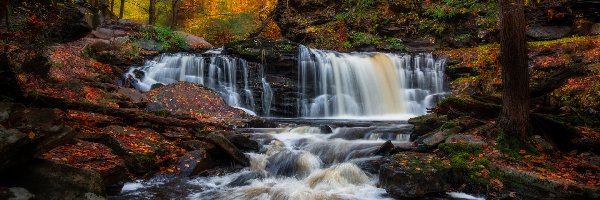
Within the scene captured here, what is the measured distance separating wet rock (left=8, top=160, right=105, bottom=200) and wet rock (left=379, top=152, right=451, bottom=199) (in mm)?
4319

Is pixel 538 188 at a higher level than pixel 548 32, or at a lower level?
lower

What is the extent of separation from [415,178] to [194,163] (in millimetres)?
4096

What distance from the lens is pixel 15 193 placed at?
13.9 ft

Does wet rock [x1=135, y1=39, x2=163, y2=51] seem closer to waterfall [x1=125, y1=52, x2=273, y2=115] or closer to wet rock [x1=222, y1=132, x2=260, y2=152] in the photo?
waterfall [x1=125, y1=52, x2=273, y2=115]

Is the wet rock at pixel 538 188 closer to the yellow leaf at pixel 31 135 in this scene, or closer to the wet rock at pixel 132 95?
the yellow leaf at pixel 31 135

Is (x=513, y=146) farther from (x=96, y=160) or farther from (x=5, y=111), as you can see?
(x=5, y=111)

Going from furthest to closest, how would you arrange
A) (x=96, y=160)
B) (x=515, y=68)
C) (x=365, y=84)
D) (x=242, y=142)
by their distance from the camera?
(x=365, y=84), (x=242, y=142), (x=515, y=68), (x=96, y=160)

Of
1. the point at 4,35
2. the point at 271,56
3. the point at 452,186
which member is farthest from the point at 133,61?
the point at 452,186

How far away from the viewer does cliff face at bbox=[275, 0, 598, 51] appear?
19656 mm

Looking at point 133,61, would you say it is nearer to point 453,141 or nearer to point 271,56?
point 271,56

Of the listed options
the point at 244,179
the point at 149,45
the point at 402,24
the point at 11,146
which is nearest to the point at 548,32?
the point at 402,24

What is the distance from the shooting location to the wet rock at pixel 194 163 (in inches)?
301

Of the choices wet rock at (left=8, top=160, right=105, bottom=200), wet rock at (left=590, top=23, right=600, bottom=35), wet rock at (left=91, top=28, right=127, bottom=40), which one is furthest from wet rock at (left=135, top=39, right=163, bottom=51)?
wet rock at (left=590, top=23, right=600, bottom=35)

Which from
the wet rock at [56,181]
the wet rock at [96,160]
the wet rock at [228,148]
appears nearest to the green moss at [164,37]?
the wet rock at [228,148]
